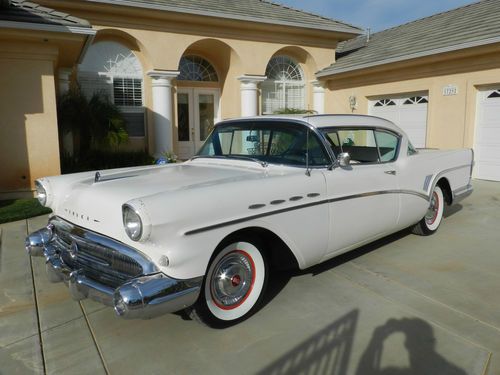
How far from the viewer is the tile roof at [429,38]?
9500 mm

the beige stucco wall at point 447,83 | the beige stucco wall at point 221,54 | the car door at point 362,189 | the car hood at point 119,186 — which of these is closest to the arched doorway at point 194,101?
the beige stucco wall at point 221,54

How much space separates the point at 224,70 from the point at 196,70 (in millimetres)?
943

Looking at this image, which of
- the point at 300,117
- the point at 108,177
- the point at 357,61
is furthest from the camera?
→ the point at 357,61

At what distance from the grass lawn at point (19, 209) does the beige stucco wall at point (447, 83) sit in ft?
30.2

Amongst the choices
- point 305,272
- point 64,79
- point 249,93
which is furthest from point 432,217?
point 64,79

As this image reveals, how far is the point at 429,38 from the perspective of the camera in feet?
36.1

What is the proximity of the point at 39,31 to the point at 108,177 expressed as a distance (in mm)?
4924

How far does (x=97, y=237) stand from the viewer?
2.77m

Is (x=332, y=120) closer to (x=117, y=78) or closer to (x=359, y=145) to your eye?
(x=359, y=145)

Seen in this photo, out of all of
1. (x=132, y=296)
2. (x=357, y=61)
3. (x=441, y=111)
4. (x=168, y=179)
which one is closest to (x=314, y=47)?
(x=357, y=61)

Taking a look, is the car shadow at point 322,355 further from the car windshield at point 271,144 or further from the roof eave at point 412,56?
the roof eave at point 412,56

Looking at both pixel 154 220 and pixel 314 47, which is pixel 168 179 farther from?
pixel 314 47

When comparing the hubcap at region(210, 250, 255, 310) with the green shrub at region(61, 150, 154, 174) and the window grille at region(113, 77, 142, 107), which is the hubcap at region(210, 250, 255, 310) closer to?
the green shrub at region(61, 150, 154, 174)

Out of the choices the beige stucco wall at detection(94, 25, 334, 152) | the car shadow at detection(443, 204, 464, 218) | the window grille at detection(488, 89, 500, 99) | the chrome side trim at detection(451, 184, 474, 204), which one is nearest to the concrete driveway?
the chrome side trim at detection(451, 184, 474, 204)
